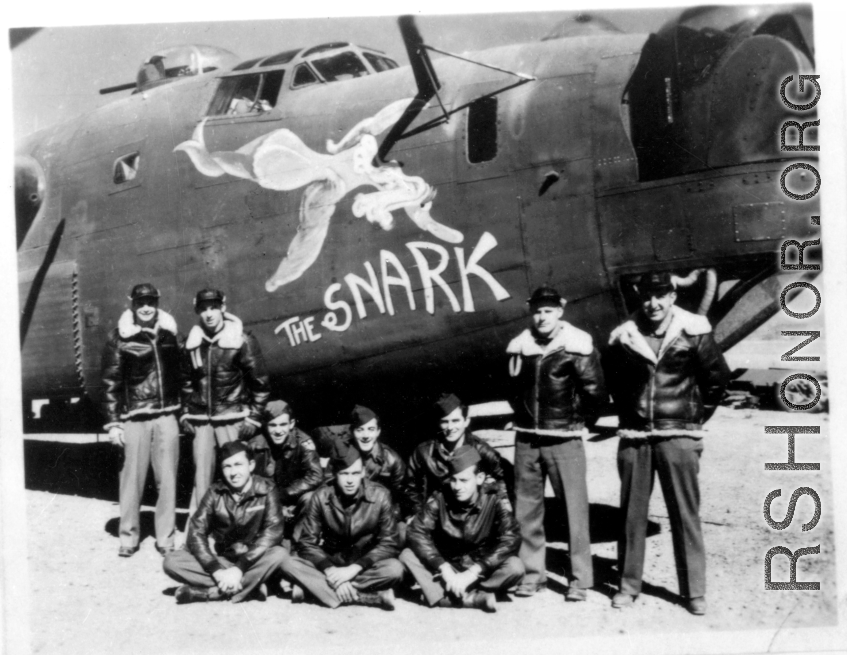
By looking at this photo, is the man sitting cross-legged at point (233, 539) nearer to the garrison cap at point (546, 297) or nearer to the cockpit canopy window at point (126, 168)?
the garrison cap at point (546, 297)

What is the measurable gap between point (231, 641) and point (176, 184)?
4.11 m

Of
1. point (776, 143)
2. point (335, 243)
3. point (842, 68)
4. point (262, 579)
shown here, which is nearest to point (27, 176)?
point (335, 243)

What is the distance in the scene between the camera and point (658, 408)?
5.61 metres

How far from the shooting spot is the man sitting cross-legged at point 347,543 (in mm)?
5797

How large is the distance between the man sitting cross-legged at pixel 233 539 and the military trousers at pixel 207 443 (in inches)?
27.6

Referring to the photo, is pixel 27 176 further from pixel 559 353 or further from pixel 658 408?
pixel 658 408

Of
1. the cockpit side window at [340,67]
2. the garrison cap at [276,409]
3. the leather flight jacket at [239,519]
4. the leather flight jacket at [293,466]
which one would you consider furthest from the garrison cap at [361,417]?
the cockpit side window at [340,67]

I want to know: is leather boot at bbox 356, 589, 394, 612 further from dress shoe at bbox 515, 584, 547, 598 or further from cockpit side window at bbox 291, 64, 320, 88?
cockpit side window at bbox 291, 64, 320, 88

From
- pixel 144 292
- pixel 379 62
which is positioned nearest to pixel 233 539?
pixel 144 292

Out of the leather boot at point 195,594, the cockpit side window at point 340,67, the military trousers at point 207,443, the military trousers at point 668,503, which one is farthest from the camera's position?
the cockpit side window at point 340,67

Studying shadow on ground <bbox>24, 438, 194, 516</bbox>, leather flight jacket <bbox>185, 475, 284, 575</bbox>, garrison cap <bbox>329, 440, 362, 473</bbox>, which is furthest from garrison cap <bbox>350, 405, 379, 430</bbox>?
shadow on ground <bbox>24, 438, 194, 516</bbox>

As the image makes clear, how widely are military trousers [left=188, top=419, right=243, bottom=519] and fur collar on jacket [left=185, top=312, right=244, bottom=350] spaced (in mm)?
690

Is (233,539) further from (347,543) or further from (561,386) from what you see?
(561,386)

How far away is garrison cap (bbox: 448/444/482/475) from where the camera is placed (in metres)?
5.79
